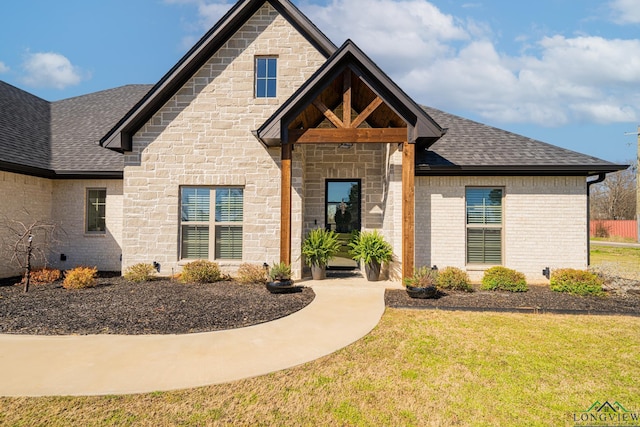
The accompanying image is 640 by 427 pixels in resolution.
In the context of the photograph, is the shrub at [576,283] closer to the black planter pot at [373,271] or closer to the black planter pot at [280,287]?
the black planter pot at [373,271]

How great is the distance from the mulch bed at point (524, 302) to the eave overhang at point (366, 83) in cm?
402

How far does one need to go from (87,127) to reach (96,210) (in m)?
4.45

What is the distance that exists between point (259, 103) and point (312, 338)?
7.47m

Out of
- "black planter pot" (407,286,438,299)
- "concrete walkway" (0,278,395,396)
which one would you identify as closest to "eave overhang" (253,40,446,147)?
"black planter pot" (407,286,438,299)

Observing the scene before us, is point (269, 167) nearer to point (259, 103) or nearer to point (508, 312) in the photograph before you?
point (259, 103)

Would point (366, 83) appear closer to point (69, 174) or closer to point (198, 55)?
point (198, 55)

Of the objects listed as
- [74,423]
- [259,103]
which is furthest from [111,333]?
[259,103]

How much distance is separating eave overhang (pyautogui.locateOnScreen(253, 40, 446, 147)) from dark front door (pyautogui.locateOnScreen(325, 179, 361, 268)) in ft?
9.75

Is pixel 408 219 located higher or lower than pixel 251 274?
higher

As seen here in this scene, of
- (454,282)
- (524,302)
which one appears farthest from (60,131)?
(524,302)

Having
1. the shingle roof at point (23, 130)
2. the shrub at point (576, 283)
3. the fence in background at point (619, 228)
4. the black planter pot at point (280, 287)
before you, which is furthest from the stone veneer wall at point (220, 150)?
the fence in background at point (619, 228)

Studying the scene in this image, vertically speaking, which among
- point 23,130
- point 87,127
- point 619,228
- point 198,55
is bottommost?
point 619,228

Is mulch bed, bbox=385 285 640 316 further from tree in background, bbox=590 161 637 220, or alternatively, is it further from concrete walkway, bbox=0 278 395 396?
tree in background, bbox=590 161 637 220

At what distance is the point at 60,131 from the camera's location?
13.4m
